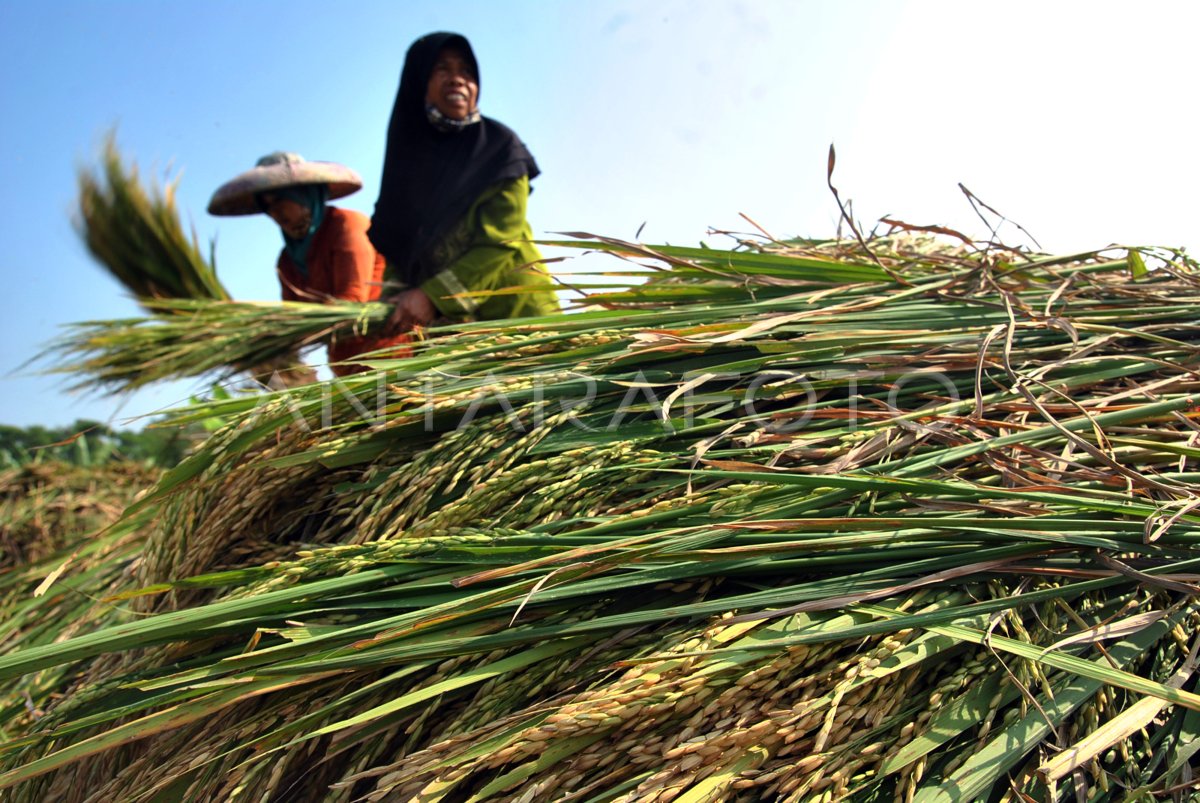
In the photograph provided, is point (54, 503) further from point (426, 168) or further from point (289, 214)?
point (426, 168)

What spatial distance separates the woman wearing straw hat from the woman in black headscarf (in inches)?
12.5

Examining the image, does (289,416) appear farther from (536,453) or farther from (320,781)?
Answer: (320,781)

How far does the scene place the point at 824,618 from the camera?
923mm

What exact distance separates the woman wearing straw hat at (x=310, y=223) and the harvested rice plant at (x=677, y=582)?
2.34 meters

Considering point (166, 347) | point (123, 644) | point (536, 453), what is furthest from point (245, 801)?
point (166, 347)

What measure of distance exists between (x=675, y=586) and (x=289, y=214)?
11.0ft

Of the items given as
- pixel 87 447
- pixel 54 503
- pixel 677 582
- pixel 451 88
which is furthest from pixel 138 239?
pixel 677 582

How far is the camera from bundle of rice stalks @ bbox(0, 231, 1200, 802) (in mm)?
856

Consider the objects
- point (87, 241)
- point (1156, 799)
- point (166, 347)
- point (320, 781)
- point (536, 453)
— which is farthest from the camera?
point (87, 241)

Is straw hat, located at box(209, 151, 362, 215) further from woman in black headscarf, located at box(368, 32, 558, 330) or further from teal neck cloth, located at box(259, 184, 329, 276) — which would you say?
woman in black headscarf, located at box(368, 32, 558, 330)

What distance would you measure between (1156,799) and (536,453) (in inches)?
31.0

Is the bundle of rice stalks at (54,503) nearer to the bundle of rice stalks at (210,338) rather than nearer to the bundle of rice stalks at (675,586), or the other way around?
the bundle of rice stalks at (210,338)

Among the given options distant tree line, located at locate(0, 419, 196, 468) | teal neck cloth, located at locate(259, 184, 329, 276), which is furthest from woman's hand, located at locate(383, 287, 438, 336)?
distant tree line, located at locate(0, 419, 196, 468)

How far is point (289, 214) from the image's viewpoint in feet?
12.6
